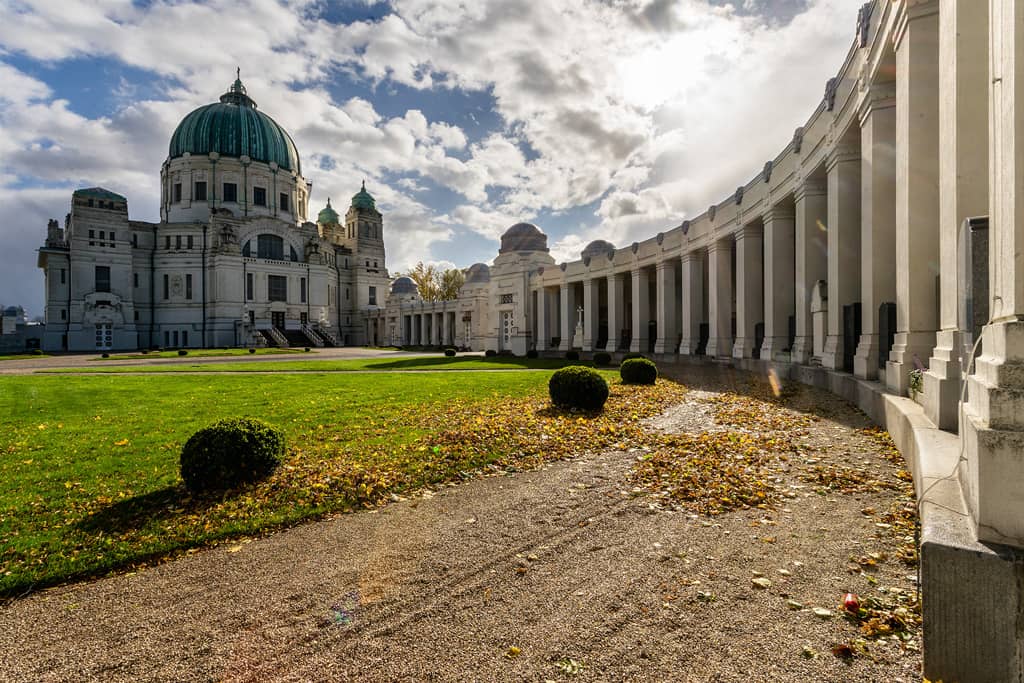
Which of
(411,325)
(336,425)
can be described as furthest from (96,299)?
(336,425)

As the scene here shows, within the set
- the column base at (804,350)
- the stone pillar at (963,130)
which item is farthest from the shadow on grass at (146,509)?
the column base at (804,350)

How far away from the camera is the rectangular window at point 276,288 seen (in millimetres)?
66500

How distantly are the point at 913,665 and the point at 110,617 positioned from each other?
5.57 m

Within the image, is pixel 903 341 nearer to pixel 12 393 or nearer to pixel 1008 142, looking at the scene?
pixel 1008 142

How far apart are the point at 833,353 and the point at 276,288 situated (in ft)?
225

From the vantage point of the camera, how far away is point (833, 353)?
43.7 feet

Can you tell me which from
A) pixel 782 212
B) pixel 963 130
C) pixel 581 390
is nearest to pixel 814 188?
pixel 782 212

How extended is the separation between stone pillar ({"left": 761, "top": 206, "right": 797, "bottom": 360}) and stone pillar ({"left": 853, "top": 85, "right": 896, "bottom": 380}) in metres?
7.05

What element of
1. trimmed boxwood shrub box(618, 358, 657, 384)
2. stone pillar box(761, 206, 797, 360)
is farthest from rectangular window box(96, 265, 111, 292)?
stone pillar box(761, 206, 797, 360)

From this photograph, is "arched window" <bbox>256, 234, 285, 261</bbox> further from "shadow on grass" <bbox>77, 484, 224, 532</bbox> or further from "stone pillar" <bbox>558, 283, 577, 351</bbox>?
"shadow on grass" <bbox>77, 484, 224, 532</bbox>

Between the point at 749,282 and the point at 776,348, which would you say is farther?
the point at 749,282

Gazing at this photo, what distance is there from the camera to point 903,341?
8633 mm

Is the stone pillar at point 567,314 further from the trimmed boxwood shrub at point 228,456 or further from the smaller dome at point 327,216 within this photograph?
the smaller dome at point 327,216

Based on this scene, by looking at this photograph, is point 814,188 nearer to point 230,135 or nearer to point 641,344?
point 641,344
